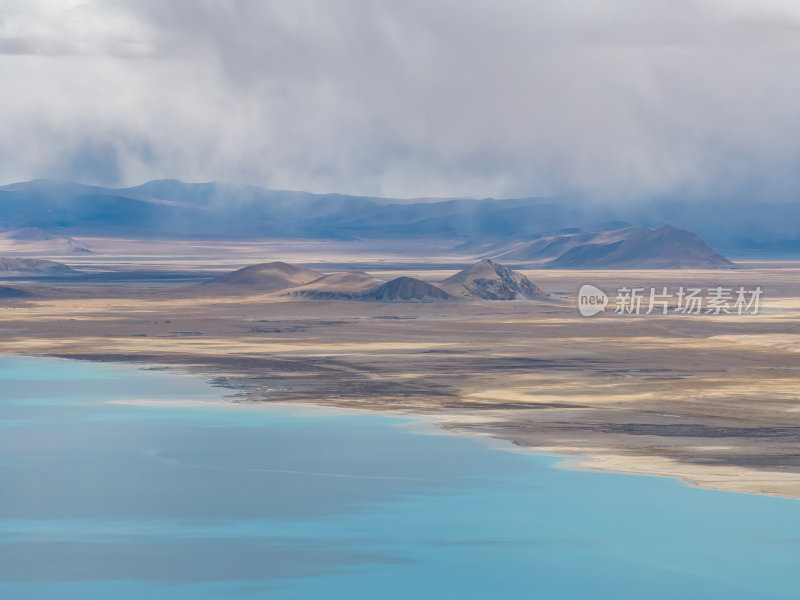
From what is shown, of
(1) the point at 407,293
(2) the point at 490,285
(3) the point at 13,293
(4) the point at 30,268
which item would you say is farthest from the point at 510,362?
(4) the point at 30,268

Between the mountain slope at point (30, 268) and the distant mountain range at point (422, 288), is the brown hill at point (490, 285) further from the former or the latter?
the mountain slope at point (30, 268)

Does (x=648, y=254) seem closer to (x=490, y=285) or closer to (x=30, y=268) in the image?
(x=30, y=268)

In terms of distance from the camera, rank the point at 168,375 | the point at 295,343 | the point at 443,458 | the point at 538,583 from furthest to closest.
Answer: the point at 295,343 < the point at 168,375 < the point at 443,458 < the point at 538,583

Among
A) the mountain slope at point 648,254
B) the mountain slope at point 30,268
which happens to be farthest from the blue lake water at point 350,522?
the mountain slope at point 648,254

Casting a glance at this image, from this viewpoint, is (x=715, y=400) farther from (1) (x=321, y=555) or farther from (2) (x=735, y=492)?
(1) (x=321, y=555)

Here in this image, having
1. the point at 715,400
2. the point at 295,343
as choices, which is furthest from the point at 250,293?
the point at 715,400
